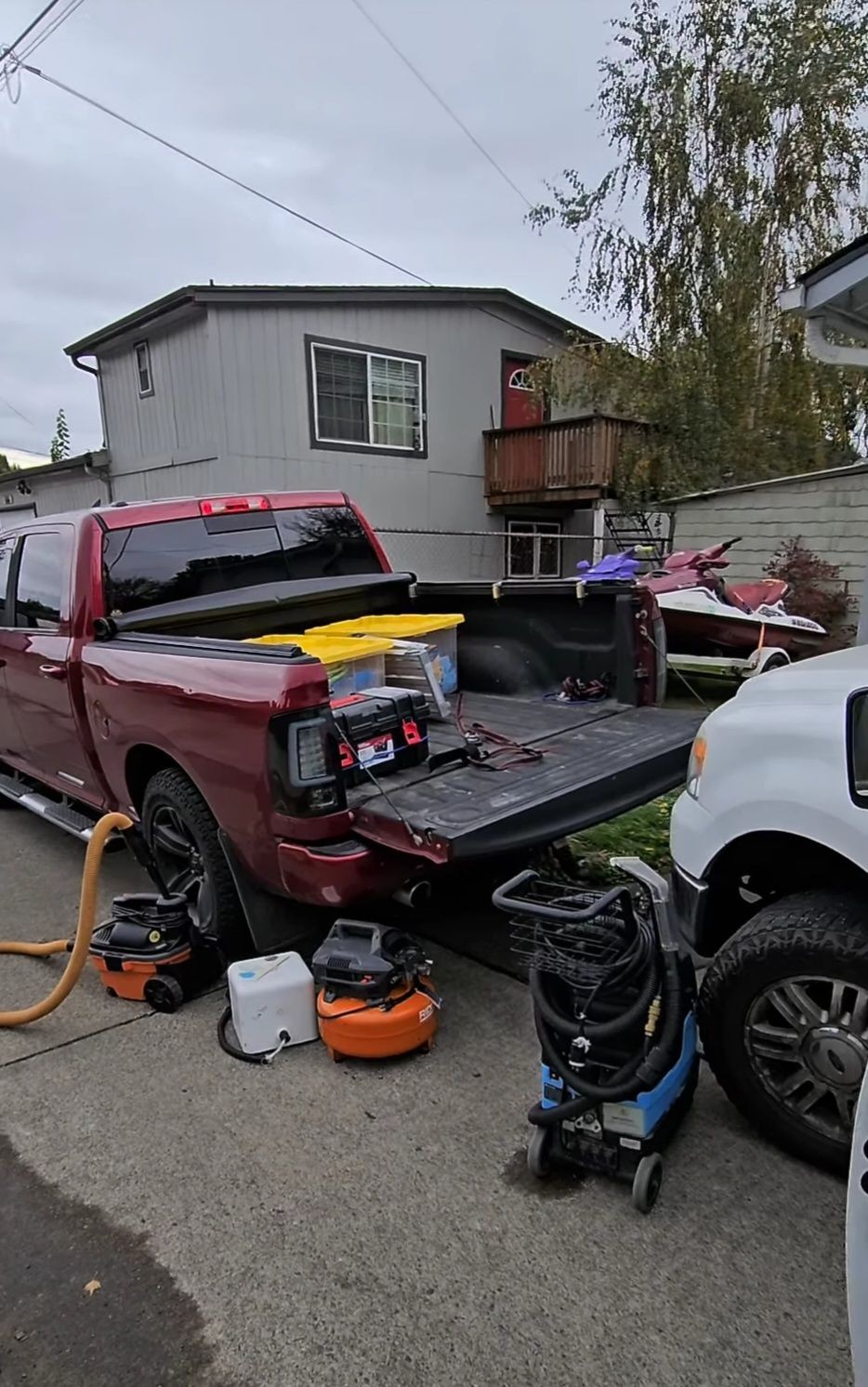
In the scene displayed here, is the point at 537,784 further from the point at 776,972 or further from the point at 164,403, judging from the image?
the point at 164,403

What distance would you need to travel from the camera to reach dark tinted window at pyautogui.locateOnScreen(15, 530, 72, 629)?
439 centimetres

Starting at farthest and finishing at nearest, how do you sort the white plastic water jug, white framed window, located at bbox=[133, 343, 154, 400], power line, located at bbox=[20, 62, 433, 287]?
white framed window, located at bbox=[133, 343, 154, 400]
power line, located at bbox=[20, 62, 433, 287]
the white plastic water jug

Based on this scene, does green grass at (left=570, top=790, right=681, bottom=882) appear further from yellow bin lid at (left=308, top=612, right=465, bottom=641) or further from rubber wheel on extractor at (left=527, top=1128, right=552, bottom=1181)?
rubber wheel on extractor at (left=527, top=1128, right=552, bottom=1181)

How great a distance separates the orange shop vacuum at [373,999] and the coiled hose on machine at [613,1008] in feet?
2.22

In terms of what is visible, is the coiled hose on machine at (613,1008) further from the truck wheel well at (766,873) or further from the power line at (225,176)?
the power line at (225,176)

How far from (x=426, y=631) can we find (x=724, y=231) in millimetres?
12222

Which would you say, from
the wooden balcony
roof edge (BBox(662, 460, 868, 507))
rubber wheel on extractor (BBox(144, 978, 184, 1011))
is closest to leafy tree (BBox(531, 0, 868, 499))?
the wooden balcony

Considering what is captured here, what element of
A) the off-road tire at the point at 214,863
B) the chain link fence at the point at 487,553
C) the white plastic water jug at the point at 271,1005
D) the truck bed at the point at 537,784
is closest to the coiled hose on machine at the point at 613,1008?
the truck bed at the point at 537,784

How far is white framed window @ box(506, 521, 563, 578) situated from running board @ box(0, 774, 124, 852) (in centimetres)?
1133

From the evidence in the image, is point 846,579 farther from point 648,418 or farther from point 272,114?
point 272,114

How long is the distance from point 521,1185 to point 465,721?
2.20m

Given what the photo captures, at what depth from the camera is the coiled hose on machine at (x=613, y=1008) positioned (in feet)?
7.23

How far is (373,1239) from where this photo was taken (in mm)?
2189

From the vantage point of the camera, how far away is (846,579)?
8.91 meters
